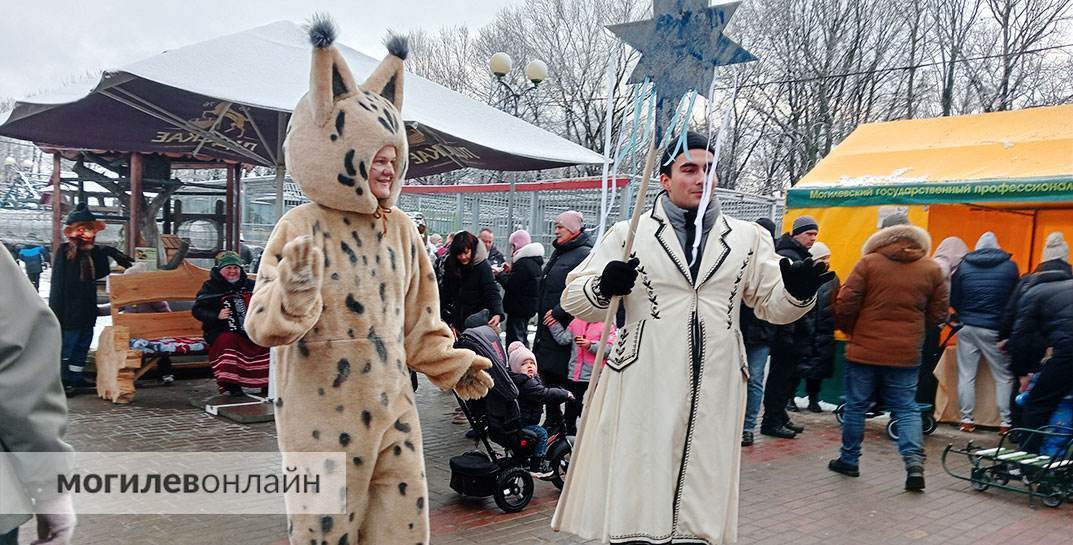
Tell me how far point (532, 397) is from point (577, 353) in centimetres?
99

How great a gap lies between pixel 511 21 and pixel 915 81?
1479 centimetres

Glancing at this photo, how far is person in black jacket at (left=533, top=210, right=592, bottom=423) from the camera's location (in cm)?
646

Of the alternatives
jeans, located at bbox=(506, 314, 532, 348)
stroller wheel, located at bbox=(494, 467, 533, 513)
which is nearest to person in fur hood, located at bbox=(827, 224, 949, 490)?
stroller wheel, located at bbox=(494, 467, 533, 513)

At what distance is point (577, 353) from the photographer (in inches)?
247

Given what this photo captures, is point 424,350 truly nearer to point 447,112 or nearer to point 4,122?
point 447,112

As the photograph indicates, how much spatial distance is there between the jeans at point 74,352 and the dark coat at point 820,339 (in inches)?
273

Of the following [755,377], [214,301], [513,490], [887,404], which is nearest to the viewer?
[513,490]

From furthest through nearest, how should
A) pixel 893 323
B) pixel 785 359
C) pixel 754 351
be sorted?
pixel 785 359
pixel 754 351
pixel 893 323

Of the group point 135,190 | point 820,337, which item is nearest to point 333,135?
point 820,337

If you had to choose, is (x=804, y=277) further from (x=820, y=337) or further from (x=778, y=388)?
(x=820, y=337)

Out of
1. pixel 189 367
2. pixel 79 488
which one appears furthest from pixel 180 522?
pixel 189 367

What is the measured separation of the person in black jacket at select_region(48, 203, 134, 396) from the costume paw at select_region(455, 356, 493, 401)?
6.20 metres

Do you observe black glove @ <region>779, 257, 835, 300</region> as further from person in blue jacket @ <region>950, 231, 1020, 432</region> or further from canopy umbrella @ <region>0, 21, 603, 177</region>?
person in blue jacket @ <region>950, 231, 1020, 432</region>

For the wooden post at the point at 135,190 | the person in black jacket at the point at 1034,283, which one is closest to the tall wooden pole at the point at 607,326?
the person in black jacket at the point at 1034,283
